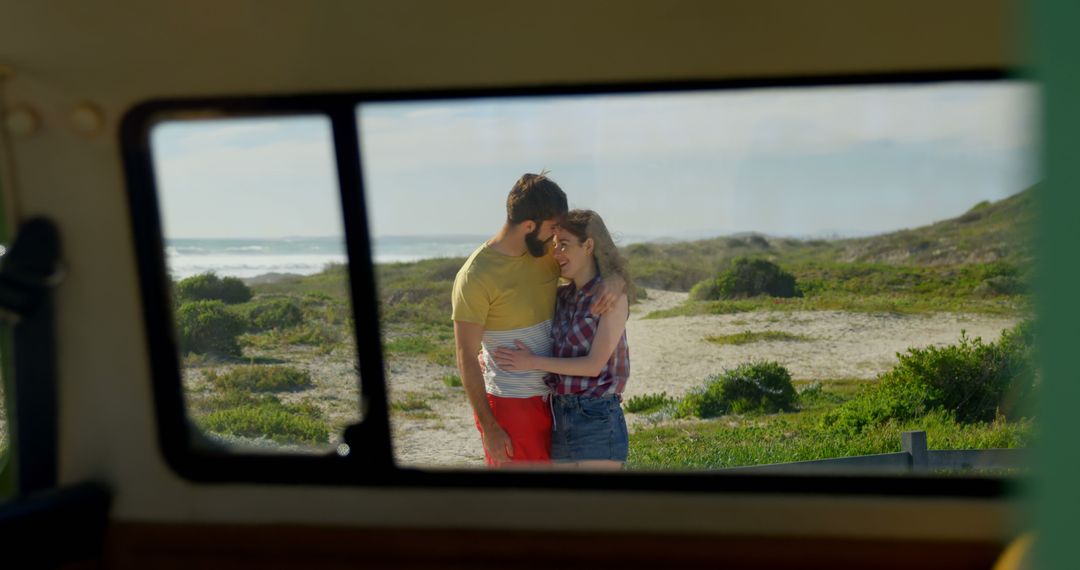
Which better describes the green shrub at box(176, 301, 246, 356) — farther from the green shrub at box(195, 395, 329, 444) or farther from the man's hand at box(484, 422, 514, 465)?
the man's hand at box(484, 422, 514, 465)

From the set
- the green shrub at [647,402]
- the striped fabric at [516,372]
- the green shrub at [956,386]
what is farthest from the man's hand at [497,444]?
the green shrub at [956,386]

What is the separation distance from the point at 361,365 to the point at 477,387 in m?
0.35

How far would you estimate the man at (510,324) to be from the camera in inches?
95.4

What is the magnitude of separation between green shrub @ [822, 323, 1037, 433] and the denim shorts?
552 millimetres

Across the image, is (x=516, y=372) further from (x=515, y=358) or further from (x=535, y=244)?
(x=535, y=244)

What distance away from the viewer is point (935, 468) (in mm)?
2195

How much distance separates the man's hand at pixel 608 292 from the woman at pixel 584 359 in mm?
11

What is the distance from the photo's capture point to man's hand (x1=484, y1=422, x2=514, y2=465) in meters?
2.45

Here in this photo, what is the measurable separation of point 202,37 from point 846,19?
1567mm

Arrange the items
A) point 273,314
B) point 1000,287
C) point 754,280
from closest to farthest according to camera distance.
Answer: point 1000,287, point 754,280, point 273,314

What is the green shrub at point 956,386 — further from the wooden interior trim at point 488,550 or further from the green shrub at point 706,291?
the green shrub at point 706,291

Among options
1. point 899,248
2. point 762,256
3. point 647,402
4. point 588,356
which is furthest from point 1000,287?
point 588,356

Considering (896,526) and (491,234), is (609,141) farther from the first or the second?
(896,526)

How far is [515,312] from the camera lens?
253 cm
